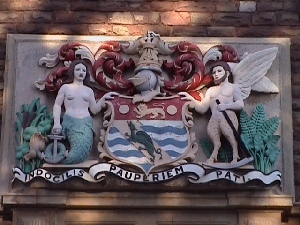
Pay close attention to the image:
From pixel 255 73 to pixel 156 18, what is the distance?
3.85 feet

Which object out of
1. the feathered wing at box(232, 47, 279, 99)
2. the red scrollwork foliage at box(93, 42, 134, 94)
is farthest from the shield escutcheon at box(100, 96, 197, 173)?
the feathered wing at box(232, 47, 279, 99)

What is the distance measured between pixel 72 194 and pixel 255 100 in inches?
79.8

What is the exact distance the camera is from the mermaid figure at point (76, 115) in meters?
10.8

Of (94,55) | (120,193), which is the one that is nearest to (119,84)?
(94,55)

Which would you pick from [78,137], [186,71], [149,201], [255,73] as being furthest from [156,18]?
[149,201]

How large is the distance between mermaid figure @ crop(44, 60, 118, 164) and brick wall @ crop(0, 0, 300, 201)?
568mm

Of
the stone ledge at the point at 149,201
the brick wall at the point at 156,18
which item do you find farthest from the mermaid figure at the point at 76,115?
the brick wall at the point at 156,18

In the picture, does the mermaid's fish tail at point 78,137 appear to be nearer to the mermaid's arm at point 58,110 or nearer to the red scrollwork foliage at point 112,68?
the mermaid's arm at point 58,110

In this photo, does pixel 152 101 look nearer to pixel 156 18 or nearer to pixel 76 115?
pixel 76 115

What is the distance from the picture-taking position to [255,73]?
37.2ft

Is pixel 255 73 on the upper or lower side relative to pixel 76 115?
upper

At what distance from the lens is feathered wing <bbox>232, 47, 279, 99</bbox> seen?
11273mm

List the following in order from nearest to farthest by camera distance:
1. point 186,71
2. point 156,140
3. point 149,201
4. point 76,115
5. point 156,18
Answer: point 149,201
point 156,140
point 76,115
point 186,71
point 156,18

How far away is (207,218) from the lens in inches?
420
